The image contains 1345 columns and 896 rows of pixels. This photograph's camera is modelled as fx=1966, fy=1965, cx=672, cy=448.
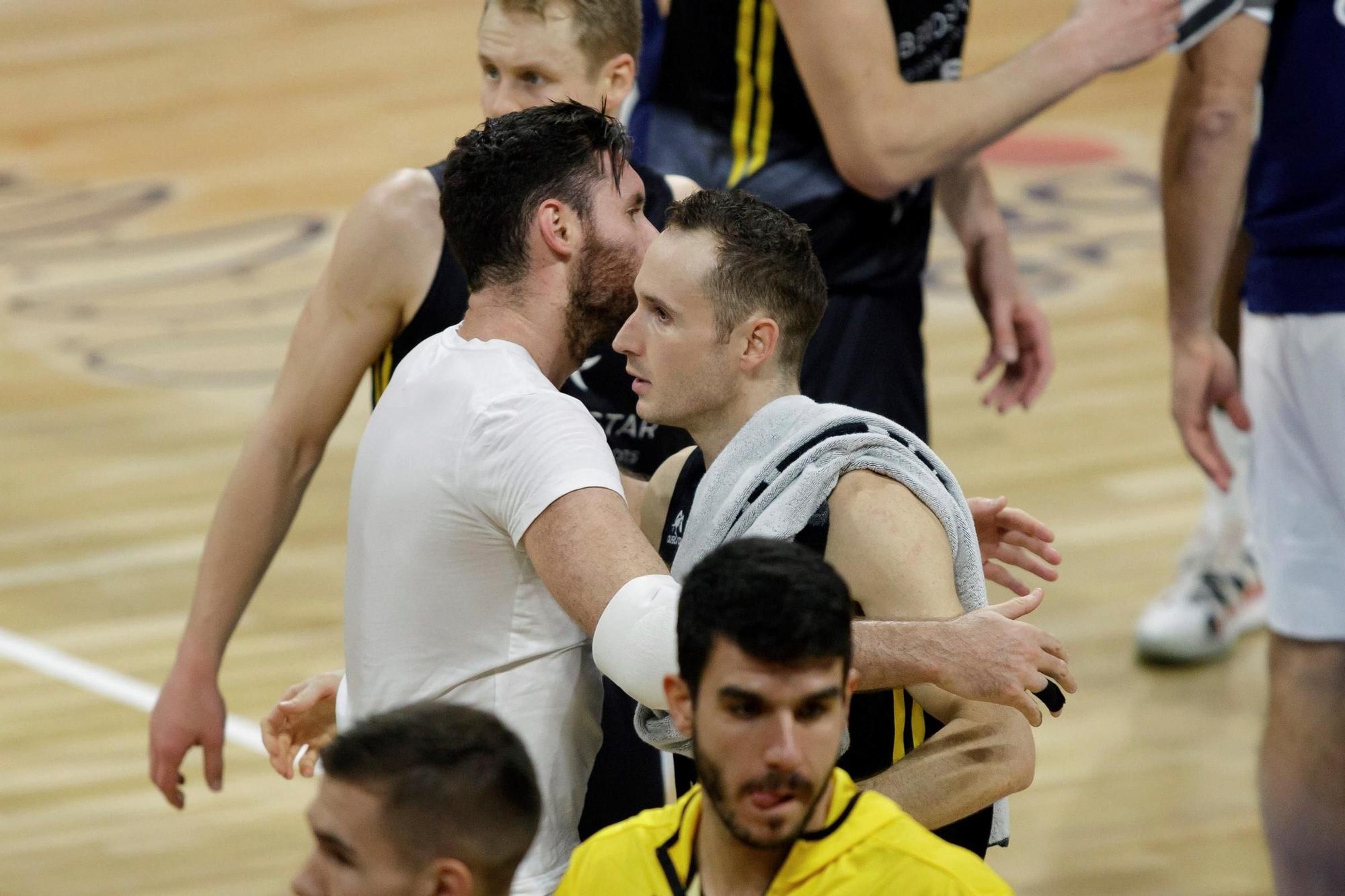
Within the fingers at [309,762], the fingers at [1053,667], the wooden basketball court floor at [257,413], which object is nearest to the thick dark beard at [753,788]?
the fingers at [1053,667]

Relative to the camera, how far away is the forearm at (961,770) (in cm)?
220

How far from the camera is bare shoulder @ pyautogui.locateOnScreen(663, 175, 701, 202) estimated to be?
3.17m

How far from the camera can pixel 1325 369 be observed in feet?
11.1

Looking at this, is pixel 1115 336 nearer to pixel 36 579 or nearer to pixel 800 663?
pixel 36 579

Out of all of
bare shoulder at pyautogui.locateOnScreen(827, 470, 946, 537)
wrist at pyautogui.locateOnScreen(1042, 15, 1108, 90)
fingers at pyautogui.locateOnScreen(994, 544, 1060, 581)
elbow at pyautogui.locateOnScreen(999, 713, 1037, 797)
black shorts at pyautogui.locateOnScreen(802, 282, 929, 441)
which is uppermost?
wrist at pyautogui.locateOnScreen(1042, 15, 1108, 90)

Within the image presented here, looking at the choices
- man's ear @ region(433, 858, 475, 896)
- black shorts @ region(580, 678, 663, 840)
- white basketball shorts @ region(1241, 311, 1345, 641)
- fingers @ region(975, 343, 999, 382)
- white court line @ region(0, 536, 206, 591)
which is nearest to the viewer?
man's ear @ region(433, 858, 475, 896)

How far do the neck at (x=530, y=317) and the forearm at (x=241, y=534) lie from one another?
2.14 feet

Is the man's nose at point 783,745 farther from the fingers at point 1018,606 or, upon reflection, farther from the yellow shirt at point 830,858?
the fingers at point 1018,606

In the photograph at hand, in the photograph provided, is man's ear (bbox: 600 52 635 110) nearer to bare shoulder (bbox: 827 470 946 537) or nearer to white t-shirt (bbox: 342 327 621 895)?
white t-shirt (bbox: 342 327 621 895)

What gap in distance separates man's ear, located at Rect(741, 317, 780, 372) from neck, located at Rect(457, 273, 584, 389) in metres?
0.25

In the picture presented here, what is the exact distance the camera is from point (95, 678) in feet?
16.3

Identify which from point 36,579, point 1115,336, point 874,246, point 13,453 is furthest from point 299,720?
point 1115,336

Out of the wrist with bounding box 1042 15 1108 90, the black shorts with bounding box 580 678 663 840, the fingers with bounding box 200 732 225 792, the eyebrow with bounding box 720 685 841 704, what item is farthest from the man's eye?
the wrist with bounding box 1042 15 1108 90

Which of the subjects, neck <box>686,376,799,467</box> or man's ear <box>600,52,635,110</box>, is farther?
man's ear <box>600,52,635,110</box>
